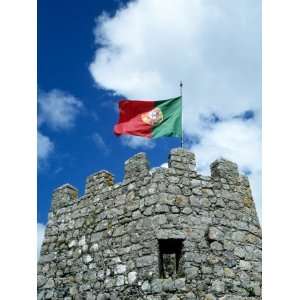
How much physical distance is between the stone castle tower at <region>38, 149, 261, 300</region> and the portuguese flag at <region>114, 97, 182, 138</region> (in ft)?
2.31

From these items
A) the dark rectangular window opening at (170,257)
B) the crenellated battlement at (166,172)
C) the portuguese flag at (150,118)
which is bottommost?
the dark rectangular window opening at (170,257)

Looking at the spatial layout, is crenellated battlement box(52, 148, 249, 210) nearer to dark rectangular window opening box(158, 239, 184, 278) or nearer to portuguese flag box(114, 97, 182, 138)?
portuguese flag box(114, 97, 182, 138)

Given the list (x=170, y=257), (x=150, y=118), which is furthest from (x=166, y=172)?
(x=170, y=257)

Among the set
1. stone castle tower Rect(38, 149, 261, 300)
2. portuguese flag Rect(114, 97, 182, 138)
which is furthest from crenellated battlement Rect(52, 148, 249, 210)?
portuguese flag Rect(114, 97, 182, 138)

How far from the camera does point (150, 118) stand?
1055 cm

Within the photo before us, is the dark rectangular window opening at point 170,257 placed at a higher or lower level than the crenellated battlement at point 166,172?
lower

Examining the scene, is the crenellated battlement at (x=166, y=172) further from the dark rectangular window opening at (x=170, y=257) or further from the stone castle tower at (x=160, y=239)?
the dark rectangular window opening at (x=170, y=257)

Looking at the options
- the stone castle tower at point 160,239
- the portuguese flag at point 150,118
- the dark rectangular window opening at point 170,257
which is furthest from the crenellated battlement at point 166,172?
the dark rectangular window opening at point 170,257

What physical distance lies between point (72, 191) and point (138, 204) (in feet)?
8.34

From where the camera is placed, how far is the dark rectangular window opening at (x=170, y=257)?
8.79 meters

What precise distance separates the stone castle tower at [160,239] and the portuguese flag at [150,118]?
0.70 m

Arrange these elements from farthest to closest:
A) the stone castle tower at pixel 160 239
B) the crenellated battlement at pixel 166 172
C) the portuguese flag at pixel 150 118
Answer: the portuguese flag at pixel 150 118
the crenellated battlement at pixel 166 172
the stone castle tower at pixel 160 239

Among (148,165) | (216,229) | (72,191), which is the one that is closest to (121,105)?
(148,165)

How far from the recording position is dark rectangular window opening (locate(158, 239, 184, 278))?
879cm
